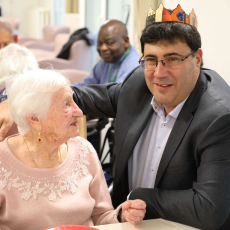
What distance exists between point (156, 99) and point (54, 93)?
0.48m

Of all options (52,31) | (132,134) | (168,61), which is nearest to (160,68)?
(168,61)

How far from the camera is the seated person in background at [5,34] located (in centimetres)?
324

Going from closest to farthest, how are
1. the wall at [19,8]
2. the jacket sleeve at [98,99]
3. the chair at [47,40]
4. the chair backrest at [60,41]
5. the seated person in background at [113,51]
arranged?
the jacket sleeve at [98,99] → the seated person in background at [113,51] → the chair backrest at [60,41] → the chair at [47,40] → the wall at [19,8]

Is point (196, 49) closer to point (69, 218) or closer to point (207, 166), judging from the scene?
point (207, 166)

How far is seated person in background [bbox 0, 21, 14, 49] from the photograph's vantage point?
A: 3.24 m

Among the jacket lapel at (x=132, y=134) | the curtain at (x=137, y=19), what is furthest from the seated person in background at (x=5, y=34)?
the jacket lapel at (x=132, y=134)

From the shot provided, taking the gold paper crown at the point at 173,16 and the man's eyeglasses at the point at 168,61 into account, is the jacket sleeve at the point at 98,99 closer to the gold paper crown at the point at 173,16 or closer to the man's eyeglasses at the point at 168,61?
the man's eyeglasses at the point at 168,61

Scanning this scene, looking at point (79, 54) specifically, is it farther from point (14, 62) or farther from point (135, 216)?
point (135, 216)

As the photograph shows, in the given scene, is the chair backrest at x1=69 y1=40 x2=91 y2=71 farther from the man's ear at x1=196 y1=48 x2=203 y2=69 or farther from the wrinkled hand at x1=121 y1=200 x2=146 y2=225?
the wrinkled hand at x1=121 y1=200 x2=146 y2=225

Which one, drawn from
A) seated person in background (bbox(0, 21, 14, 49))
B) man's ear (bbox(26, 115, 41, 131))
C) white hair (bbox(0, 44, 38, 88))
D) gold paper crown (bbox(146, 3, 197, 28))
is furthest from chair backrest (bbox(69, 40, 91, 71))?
man's ear (bbox(26, 115, 41, 131))

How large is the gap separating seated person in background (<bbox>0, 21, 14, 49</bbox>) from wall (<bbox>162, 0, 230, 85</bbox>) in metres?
1.85

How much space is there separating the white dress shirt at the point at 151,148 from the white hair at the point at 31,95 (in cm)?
54

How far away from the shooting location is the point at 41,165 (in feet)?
4.62

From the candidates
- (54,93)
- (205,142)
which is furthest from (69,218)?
(205,142)
